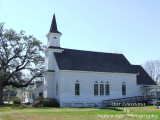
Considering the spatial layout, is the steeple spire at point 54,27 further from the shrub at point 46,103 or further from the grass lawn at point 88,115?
the grass lawn at point 88,115

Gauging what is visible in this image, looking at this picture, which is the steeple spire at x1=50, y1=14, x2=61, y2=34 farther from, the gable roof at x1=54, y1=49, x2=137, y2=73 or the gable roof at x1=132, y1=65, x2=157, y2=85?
the gable roof at x1=132, y1=65, x2=157, y2=85

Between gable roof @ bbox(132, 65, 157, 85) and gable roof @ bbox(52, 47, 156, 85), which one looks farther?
gable roof @ bbox(132, 65, 157, 85)

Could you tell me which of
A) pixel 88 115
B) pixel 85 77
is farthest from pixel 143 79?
pixel 88 115

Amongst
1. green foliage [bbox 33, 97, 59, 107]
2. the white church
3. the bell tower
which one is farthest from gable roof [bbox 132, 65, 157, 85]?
green foliage [bbox 33, 97, 59, 107]

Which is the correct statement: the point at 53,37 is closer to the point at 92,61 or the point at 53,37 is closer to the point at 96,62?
the point at 92,61

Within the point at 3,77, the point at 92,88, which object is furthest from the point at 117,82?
the point at 3,77

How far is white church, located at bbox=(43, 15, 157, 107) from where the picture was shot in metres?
37.1

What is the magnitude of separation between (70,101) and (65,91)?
1829 millimetres

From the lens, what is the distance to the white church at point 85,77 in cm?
3712

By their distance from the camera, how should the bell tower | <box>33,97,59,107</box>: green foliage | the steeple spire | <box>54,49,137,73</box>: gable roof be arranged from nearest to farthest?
<box>33,97,59,107</box>: green foliage → <box>54,49,137,73</box>: gable roof → the bell tower → the steeple spire

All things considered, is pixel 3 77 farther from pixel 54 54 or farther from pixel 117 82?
pixel 117 82

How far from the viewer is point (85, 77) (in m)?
38.6

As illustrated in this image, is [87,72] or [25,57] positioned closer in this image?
[87,72]

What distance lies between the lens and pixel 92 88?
38.8 meters
